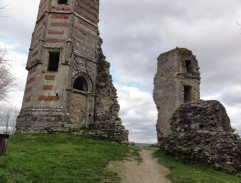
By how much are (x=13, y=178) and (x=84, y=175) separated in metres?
1.98

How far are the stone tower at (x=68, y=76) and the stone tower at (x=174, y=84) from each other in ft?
19.0

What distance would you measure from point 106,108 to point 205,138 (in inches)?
314

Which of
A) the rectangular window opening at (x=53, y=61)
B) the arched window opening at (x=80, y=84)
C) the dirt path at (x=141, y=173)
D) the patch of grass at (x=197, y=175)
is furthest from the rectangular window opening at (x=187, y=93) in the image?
the rectangular window opening at (x=53, y=61)

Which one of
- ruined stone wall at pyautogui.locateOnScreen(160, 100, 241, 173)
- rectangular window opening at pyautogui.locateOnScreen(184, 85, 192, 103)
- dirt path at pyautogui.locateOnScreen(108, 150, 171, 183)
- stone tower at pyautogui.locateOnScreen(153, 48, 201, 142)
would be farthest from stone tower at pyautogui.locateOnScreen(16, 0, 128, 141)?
rectangular window opening at pyautogui.locateOnScreen(184, 85, 192, 103)

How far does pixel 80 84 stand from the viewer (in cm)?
1543

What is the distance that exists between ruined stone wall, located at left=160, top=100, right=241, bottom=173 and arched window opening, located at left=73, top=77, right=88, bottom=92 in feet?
23.7

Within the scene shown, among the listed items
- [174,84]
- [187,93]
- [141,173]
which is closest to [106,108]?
[174,84]

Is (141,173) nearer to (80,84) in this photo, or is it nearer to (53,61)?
(80,84)

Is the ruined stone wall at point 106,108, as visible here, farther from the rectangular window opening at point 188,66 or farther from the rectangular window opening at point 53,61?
the rectangular window opening at point 188,66

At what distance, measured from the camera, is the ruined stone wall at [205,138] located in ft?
26.1

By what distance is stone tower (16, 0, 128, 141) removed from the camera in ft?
42.9

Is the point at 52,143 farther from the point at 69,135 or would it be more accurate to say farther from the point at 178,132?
the point at 178,132

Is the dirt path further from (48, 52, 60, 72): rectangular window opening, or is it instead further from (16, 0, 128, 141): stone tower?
(48, 52, 60, 72): rectangular window opening

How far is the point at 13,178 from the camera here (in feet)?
16.3
